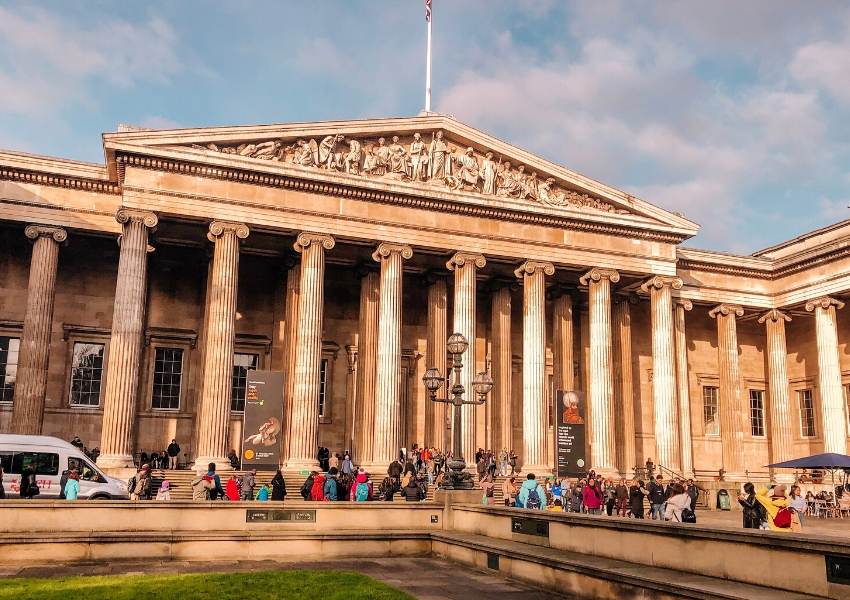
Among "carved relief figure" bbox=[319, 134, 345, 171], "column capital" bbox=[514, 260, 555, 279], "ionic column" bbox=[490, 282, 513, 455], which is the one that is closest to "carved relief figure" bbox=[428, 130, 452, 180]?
"carved relief figure" bbox=[319, 134, 345, 171]

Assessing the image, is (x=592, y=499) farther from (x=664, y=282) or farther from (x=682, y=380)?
(x=682, y=380)

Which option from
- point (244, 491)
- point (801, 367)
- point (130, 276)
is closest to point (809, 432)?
point (801, 367)

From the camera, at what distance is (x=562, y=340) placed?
118 feet

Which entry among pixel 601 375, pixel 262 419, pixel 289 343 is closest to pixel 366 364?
pixel 289 343

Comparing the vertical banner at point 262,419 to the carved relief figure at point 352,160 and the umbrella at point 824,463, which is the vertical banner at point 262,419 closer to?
the carved relief figure at point 352,160

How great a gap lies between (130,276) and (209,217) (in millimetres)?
3425

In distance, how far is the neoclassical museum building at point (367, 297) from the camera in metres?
28.6

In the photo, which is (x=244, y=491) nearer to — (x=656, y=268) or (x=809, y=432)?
(x=656, y=268)

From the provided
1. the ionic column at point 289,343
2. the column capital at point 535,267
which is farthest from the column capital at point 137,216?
the column capital at point 535,267

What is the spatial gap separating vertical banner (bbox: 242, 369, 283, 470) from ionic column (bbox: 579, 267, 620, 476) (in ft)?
44.0

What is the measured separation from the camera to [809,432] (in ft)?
135

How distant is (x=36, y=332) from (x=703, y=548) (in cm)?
2535

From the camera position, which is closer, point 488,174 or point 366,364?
point 366,364

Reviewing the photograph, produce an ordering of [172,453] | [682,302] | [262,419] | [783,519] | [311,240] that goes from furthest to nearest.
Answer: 1. [682,302]
2. [311,240]
3. [172,453]
4. [262,419]
5. [783,519]
